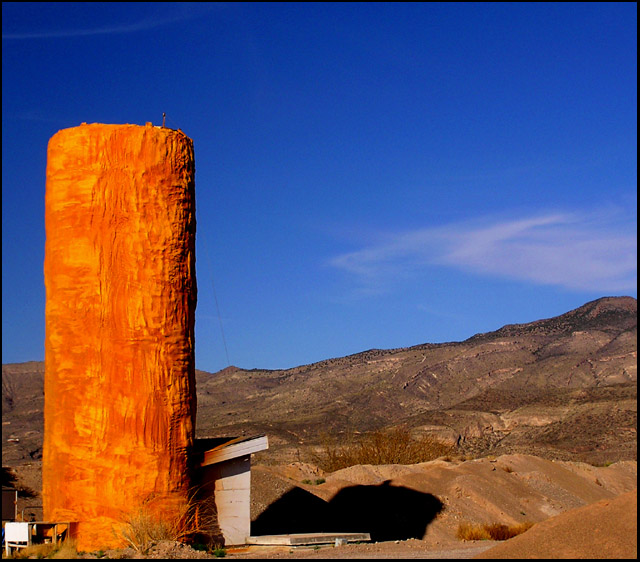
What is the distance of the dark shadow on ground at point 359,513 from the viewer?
20.5 metres

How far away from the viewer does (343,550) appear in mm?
13984

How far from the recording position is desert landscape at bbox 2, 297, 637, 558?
14.5m

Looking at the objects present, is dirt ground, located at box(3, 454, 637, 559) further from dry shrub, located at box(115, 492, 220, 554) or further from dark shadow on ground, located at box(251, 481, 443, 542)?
dry shrub, located at box(115, 492, 220, 554)

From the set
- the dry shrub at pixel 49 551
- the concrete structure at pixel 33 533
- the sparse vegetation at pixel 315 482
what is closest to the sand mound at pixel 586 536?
the dry shrub at pixel 49 551

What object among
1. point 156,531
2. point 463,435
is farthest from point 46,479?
point 463,435

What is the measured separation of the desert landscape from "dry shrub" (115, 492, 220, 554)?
0.50 meters

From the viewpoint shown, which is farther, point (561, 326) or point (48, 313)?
point (561, 326)

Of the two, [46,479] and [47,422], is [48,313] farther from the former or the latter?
[46,479]

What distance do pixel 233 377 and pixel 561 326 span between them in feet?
120

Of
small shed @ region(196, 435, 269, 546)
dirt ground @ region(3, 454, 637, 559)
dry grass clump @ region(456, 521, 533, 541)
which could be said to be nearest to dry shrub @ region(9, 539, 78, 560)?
dirt ground @ region(3, 454, 637, 559)

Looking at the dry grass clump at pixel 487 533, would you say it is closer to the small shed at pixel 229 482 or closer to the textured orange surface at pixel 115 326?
the small shed at pixel 229 482

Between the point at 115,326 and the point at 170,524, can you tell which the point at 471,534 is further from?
the point at 115,326

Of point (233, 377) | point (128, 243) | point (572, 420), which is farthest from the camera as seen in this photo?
point (233, 377)

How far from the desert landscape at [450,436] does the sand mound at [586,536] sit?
0.03m
